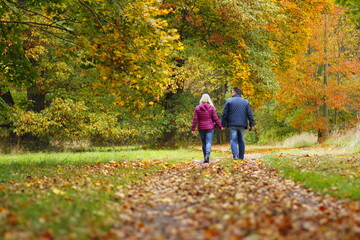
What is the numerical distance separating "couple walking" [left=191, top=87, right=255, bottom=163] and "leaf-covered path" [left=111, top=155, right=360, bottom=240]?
3.83 metres

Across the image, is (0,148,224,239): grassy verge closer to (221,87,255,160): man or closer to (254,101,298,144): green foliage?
(221,87,255,160): man

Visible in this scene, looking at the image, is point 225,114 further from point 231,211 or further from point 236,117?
point 231,211

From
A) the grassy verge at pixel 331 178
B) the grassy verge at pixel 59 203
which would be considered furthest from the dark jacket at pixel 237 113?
the grassy verge at pixel 59 203

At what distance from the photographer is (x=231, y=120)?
1130 cm

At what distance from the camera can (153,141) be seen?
22.9m

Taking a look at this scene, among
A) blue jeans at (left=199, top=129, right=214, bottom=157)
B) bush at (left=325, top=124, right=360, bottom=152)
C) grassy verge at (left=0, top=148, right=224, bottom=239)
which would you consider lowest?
bush at (left=325, top=124, right=360, bottom=152)

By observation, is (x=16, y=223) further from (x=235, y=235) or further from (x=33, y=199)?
(x=235, y=235)

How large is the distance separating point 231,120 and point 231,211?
22.2 ft

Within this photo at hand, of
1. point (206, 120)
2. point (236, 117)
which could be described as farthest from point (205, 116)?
point (236, 117)

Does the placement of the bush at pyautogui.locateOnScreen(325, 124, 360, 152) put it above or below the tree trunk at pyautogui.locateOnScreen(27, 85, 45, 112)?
below

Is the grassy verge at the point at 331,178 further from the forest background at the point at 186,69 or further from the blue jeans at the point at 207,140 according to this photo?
the forest background at the point at 186,69

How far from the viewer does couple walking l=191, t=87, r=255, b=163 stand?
1129 centimetres

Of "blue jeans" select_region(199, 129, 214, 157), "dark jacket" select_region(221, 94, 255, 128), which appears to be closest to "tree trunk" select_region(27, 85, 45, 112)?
"blue jeans" select_region(199, 129, 214, 157)

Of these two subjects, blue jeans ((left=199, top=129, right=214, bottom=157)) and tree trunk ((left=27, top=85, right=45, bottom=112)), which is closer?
blue jeans ((left=199, top=129, right=214, bottom=157))
